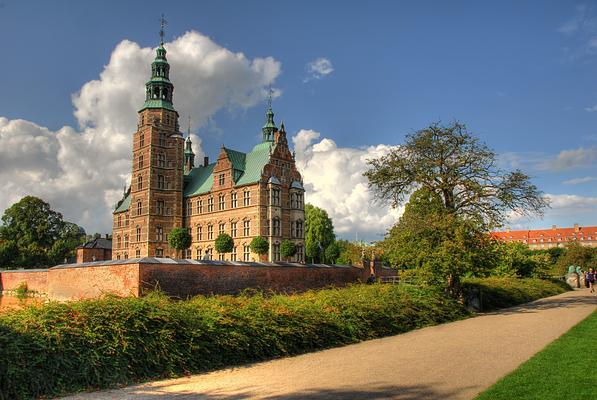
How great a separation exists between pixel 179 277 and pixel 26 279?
17330mm

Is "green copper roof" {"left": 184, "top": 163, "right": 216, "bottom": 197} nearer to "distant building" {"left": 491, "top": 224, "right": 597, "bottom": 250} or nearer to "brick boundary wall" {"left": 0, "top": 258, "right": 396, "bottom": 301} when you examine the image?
"brick boundary wall" {"left": 0, "top": 258, "right": 396, "bottom": 301}

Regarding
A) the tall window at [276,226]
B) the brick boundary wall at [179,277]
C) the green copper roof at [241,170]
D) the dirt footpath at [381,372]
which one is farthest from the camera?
the green copper roof at [241,170]

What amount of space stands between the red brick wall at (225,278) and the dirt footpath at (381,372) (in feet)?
28.8

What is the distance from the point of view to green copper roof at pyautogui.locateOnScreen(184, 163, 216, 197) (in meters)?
45.3

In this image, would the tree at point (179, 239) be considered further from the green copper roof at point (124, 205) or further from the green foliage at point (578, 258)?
the green foliage at point (578, 258)

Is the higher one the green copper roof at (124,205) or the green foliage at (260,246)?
the green copper roof at (124,205)

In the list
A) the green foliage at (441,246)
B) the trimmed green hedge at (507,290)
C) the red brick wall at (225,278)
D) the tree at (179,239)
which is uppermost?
the tree at (179,239)

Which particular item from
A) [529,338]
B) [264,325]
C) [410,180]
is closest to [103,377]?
[264,325]

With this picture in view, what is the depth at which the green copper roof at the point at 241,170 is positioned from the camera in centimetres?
4128

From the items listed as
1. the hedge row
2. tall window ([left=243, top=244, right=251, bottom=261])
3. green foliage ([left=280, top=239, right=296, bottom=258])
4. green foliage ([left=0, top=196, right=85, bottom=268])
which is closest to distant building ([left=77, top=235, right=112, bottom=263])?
green foliage ([left=0, top=196, right=85, bottom=268])

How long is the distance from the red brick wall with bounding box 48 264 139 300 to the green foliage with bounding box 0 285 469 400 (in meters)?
8.31

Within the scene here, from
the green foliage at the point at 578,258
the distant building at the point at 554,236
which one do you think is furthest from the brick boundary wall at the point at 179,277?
the distant building at the point at 554,236

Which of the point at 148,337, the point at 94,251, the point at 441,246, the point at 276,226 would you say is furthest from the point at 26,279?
the point at 148,337

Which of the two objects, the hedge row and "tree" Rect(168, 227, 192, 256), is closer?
the hedge row
